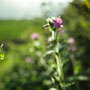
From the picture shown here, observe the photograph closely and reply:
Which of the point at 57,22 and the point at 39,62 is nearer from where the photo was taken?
the point at 57,22

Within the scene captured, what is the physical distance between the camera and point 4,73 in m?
4.41

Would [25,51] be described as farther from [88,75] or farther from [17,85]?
[88,75]

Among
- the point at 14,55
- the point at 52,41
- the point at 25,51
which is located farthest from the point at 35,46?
the point at 14,55

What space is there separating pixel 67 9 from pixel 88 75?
2975 mm

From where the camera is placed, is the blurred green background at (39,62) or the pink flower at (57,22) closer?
the pink flower at (57,22)

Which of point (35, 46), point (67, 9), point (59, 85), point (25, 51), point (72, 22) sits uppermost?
point (67, 9)

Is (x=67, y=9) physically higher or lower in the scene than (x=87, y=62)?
higher

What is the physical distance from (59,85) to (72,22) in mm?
2985

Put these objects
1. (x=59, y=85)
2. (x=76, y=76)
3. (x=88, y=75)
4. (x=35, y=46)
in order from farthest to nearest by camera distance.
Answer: (x=35, y=46) → (x=88, y=75) → (x=76, y=76) → (x=59, y=85)

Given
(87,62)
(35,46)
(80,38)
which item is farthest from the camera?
(80,38)

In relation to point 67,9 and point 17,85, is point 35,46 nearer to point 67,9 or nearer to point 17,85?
point 17,85

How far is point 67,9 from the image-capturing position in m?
5.13

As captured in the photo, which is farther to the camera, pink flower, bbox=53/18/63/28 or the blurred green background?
the blurred green background

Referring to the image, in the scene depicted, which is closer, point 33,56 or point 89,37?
point 89,37
